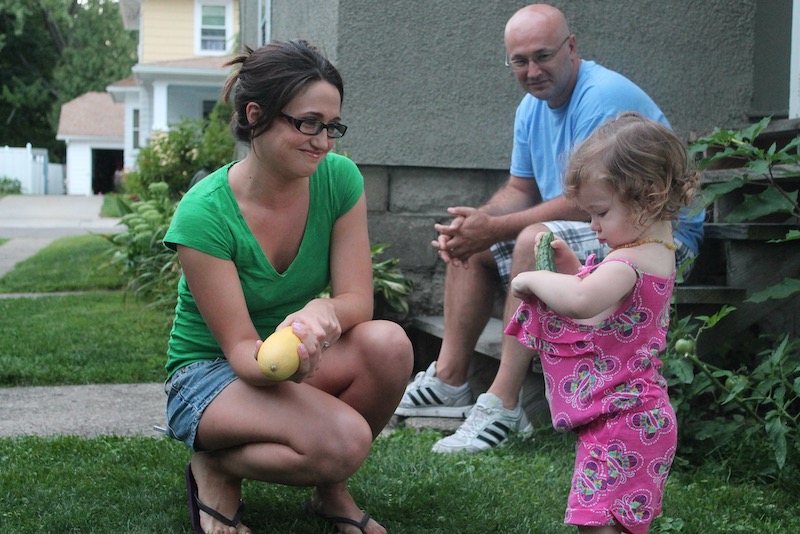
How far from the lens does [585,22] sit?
197 inches

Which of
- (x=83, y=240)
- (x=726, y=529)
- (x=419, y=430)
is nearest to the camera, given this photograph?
(x=726, y=529)

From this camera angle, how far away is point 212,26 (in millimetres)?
24016

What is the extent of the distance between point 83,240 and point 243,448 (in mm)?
11326

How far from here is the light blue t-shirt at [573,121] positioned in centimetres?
373

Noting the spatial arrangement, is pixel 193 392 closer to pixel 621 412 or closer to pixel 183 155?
Result: pixel 621 412

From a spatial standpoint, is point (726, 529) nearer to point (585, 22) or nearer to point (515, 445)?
point (515, 445)

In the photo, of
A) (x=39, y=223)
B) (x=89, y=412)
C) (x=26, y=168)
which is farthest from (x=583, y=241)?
(x=26, y=168)

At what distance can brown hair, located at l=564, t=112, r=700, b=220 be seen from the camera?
2.16m

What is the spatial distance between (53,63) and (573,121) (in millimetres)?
45096

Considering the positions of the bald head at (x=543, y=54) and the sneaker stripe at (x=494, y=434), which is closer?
the sneaker stripe at (x=494, y=434)

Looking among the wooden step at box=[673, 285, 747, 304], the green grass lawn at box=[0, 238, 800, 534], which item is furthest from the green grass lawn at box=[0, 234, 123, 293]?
the wooden step at box=[673, 285, 747, 304]

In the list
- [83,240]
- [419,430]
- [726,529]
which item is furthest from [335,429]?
[83,240]

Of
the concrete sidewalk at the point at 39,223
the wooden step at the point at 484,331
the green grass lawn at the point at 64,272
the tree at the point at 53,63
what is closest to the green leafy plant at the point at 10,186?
the concrete sidewalk at the point at 39,223

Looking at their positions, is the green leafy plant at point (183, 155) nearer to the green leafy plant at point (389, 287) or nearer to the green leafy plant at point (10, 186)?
the green leafy plant at point (389, 287)
